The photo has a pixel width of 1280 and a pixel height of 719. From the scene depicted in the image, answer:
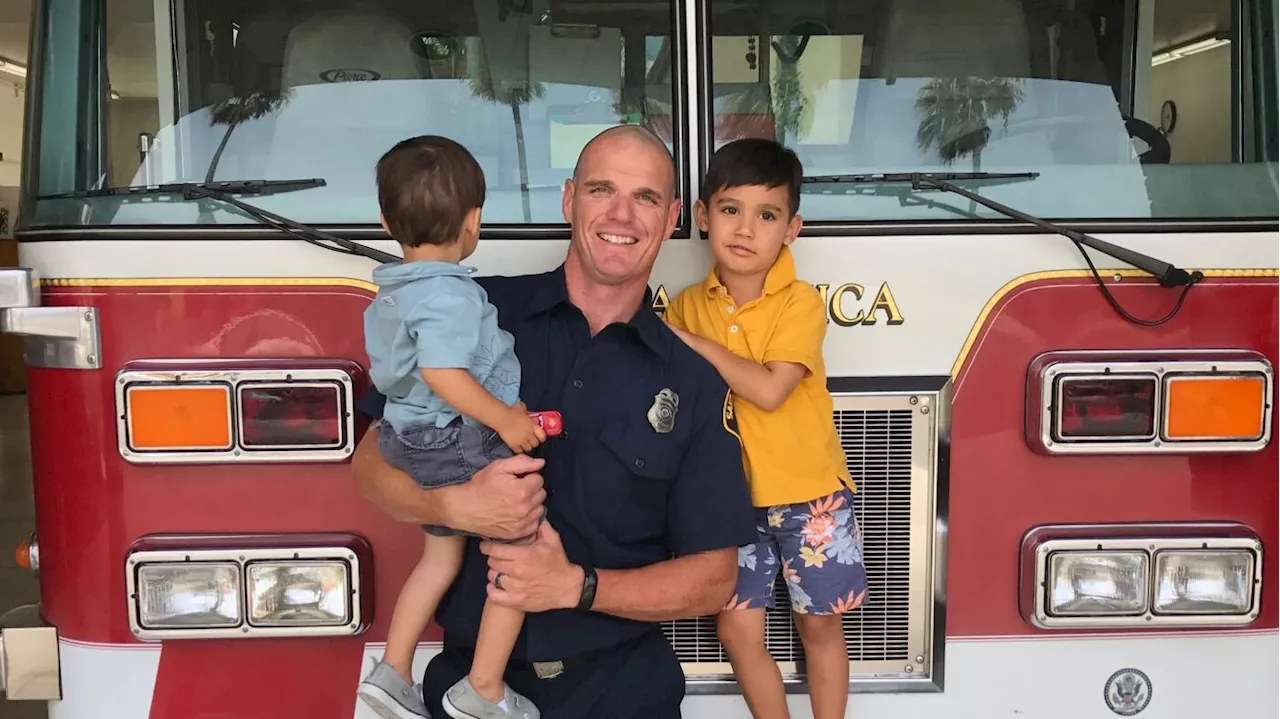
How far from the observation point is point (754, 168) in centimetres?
188

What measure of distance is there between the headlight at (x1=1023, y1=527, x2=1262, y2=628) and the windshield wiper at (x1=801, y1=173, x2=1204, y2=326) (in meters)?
0.43

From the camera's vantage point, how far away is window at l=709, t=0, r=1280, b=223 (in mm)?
2041

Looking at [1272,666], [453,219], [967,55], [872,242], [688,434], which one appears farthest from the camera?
[967,55]

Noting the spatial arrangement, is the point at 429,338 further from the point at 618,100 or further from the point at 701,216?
Result: the point at 618,100

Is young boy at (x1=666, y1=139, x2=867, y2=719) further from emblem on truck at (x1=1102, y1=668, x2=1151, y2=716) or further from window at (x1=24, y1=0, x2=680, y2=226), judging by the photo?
emblem on truck at (x1=1102, y1=668, x2=1151, y2=716)

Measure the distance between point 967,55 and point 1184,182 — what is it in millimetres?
525

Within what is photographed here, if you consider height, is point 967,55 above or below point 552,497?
above

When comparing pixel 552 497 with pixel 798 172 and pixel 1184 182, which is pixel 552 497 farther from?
pixel 1184 182

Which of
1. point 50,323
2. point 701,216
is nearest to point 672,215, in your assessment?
point 701,216

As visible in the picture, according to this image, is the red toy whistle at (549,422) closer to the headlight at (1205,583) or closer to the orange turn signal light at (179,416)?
the orange turn signal light at (179,416)

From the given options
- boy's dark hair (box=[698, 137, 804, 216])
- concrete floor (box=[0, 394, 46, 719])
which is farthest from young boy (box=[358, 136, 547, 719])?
concrete floor (box=[0, 394, 46, 719])

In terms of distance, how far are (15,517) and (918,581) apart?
654cm

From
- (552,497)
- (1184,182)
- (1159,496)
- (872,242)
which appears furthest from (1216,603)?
(552,497)

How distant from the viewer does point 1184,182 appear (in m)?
2.05
